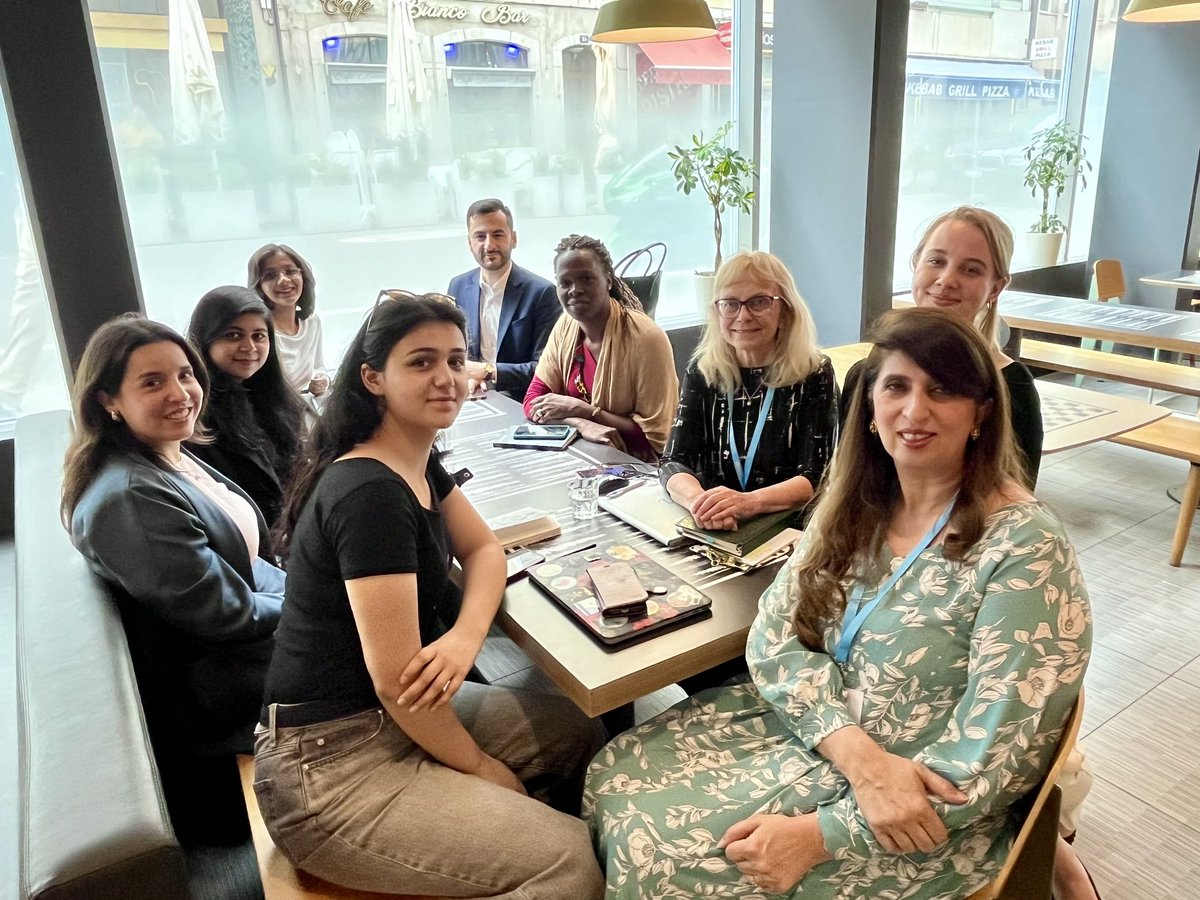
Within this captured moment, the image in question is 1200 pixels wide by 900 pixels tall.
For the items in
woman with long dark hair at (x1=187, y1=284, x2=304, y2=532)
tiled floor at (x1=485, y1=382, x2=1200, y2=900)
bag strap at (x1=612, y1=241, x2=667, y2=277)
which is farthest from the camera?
bag strap at (x1=612, y1=241, x2=667, y2=277)

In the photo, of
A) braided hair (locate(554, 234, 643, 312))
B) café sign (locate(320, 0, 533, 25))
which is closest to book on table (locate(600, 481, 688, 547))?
braided hair (locate(554, 234, 643, 312))

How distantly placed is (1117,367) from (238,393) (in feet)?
12.6

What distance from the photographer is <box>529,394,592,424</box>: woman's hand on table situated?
271cm

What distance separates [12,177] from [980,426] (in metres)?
3.90

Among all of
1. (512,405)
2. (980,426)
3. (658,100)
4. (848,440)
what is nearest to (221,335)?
(512,405)

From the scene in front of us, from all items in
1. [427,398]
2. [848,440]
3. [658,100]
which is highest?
[658,100]

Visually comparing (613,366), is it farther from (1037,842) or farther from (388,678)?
(1037,842)

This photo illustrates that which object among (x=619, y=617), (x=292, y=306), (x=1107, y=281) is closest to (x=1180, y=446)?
(x=619, y=617)

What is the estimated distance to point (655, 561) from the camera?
1.69 meters

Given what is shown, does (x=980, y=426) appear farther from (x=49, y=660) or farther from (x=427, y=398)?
(x=49, y=660)

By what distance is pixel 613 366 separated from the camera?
274 cm

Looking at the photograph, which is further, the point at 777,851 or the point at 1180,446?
the point at 1180,446

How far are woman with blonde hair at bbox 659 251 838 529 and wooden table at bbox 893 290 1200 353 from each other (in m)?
2.72

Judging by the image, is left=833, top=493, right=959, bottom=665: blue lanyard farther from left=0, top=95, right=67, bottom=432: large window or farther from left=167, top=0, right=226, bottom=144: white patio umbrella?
left=167, top=0, right=226, bottom=144: white patio umbrella
